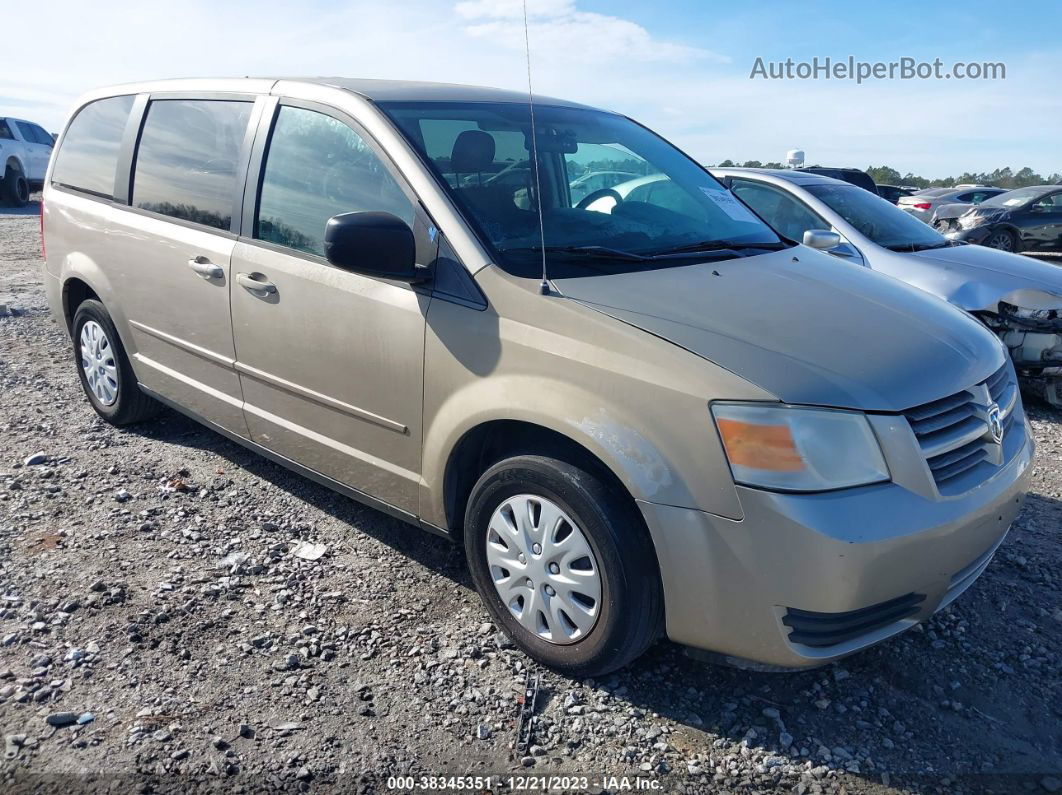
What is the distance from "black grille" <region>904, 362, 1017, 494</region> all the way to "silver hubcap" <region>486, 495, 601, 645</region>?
3.24ft

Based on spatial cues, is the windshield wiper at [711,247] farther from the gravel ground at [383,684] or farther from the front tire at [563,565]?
the gravel ground at [383,684]

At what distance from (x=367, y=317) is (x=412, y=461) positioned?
530 mm

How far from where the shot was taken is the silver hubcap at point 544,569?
2504 mm

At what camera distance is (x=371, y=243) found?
264 centimetres

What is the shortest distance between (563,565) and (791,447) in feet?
2.55

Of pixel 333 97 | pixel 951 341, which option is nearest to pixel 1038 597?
pixel 951 341

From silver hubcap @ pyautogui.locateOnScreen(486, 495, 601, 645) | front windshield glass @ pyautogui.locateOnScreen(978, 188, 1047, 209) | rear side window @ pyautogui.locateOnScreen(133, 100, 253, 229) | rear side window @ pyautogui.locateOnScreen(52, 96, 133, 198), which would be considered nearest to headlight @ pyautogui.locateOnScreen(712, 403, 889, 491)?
silver hubcap @ pyautogui.locateOnScreen(486, 495, 601, 645)

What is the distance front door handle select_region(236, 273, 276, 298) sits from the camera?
3301mm

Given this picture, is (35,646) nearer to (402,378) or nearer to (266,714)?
(266,714)

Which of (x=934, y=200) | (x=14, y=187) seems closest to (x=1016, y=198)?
(x=934, y=200)

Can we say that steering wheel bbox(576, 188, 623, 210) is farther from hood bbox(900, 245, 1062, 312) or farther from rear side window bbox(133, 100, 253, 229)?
hood bbox(900, 245, 1062, 312)

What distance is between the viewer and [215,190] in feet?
11.9

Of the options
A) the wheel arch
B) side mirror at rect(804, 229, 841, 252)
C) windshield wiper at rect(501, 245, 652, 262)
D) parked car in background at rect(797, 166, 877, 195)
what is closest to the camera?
the wheel arch

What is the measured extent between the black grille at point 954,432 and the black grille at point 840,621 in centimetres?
35
